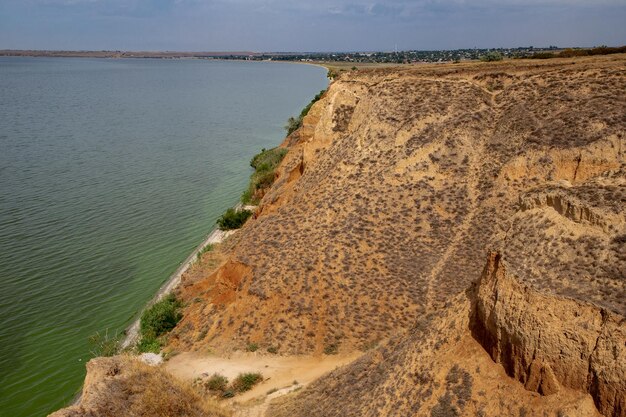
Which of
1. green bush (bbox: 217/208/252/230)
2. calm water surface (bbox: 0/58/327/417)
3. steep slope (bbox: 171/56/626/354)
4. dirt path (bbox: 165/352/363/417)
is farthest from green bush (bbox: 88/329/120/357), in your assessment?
green bush (bbox: 217/208/252/230)

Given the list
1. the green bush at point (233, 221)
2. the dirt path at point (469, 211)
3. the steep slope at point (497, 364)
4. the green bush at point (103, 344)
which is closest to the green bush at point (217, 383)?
the steep slope at point (497, 364)

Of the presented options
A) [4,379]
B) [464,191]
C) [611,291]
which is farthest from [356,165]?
[4,379]

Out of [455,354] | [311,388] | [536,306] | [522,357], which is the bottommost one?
[311,388]

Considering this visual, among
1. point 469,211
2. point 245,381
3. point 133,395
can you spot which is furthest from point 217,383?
point 469,211

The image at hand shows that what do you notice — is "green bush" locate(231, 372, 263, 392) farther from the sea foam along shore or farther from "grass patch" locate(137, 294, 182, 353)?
the sea foam along shore

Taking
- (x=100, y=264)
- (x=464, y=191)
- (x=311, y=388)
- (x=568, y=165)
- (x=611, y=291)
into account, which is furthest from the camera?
(x=100, y=264)

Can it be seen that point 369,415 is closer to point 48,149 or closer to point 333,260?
point 333,260
